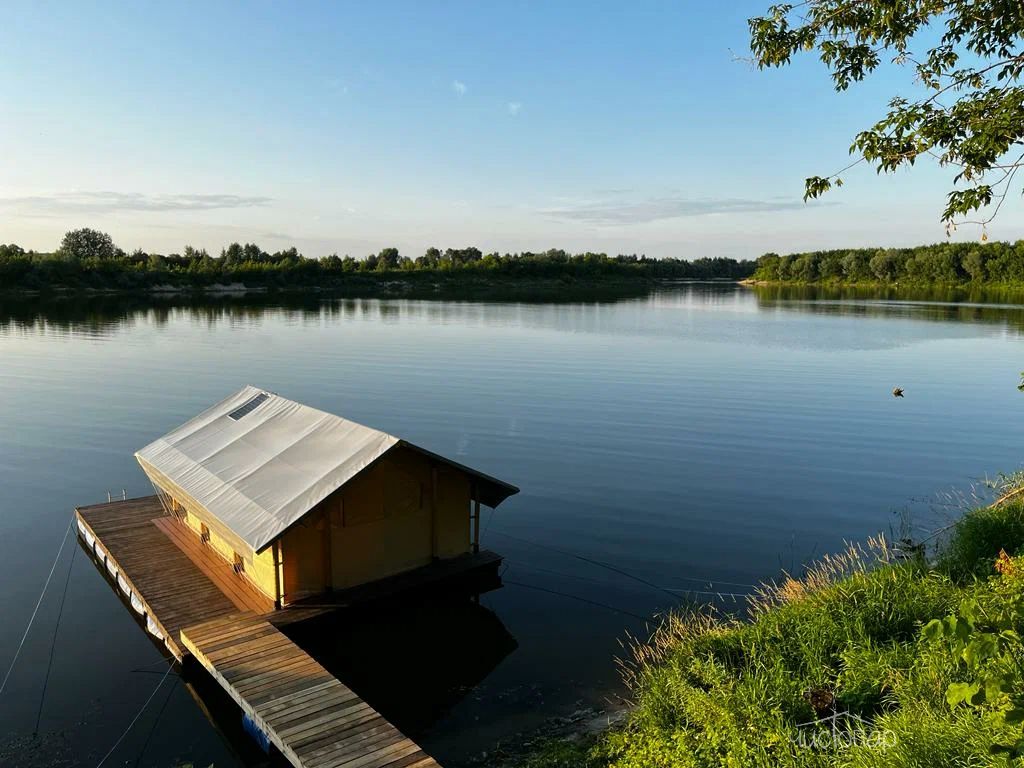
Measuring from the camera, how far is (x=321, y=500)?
42.1ft

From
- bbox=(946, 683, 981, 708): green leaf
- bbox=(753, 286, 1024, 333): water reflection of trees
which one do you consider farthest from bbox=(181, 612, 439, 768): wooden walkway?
bbox=(753, 286, 1024, 333): water reflection of trees

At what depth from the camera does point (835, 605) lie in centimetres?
1083

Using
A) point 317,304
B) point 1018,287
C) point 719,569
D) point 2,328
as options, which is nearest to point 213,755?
point 719,569

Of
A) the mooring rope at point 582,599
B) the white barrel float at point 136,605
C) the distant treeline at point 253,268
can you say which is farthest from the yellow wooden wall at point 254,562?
the distant treeline at point 253,268

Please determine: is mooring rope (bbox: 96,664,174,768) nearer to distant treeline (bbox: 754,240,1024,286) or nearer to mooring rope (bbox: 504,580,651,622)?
mooring rope (bbox: 504,580,651,622)

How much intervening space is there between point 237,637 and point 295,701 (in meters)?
2.51

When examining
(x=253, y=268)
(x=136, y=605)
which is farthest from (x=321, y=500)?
(x=253, y=268)

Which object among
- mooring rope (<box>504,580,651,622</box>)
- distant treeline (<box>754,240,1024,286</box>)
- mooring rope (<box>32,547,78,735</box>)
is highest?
distant treeline (<box>754,240,1024,286</box>)

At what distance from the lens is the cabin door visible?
1334 cm

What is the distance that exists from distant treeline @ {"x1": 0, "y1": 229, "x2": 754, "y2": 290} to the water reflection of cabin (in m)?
108

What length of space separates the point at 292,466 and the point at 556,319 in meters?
61.9

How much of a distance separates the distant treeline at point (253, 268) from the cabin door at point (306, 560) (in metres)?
111

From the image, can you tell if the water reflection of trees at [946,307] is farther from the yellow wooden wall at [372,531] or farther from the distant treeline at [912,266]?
the yellow wooden wall at [372,531]

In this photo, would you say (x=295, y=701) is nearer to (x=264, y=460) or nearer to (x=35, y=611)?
(x=264, y=460)
